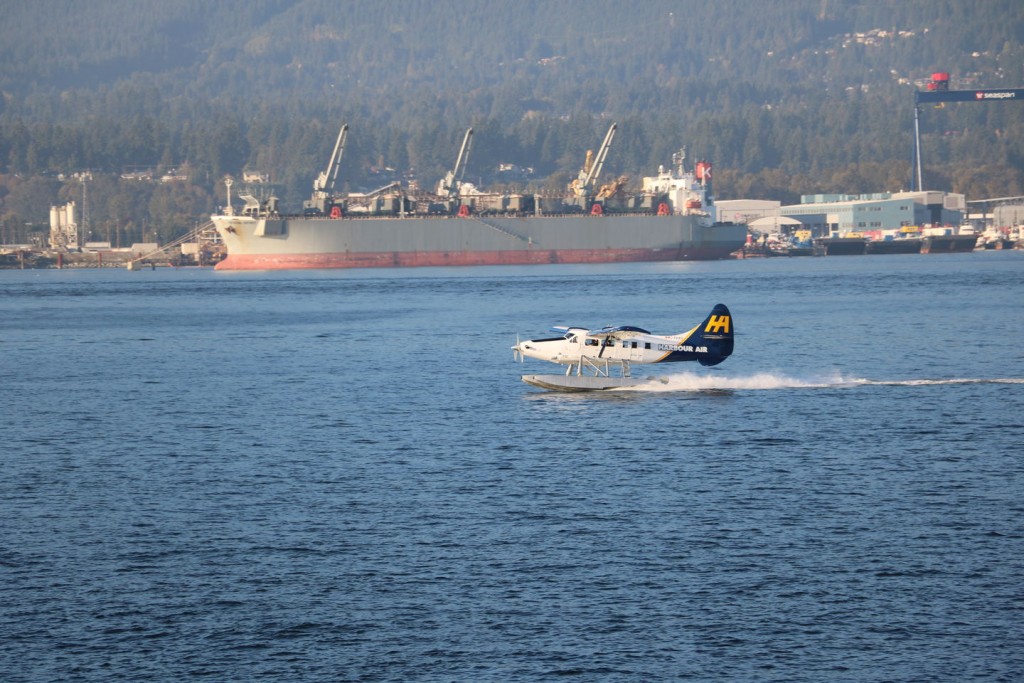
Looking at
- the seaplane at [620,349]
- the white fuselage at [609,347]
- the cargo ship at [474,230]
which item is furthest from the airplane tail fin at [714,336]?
the cargo ship at [474,230]

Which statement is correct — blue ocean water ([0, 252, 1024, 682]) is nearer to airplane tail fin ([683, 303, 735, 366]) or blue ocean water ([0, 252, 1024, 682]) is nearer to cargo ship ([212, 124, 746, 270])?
airplane tail fin ([683, 303, 735, 366])

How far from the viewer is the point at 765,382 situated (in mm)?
53656

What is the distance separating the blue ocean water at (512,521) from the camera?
23547 mm

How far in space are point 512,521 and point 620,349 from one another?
65.3ft

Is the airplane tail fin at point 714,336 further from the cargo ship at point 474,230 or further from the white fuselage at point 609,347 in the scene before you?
the cargo ship at point 474,230

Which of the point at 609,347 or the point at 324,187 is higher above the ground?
the point at 324,187

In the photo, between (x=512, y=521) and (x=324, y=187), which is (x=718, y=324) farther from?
(x=324, y=187)

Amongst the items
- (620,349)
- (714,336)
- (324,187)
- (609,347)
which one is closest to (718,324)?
(714,336)

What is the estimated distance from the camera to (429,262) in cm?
17875

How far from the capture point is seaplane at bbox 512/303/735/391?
50.3 metres

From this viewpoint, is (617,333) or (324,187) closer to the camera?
(617,333)

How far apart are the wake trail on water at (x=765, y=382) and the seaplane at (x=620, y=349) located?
3.72 ft

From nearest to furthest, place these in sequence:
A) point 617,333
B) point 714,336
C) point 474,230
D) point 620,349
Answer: point 617,333 → point 620,349 → point 714,336 → point 474,230

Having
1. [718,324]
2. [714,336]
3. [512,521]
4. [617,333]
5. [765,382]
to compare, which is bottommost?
[512,521]
